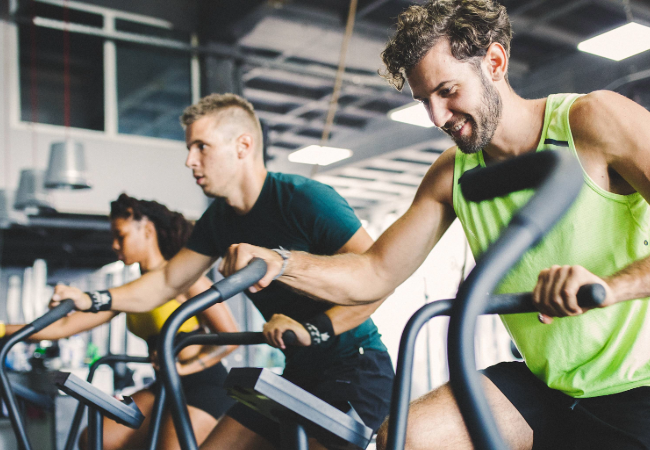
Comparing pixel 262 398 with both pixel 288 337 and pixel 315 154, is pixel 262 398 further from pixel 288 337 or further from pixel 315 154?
pixel 315 154

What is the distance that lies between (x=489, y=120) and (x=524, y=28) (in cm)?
609

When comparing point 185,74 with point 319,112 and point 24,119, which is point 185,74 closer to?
point 24,119

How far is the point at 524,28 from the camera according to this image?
6.79m

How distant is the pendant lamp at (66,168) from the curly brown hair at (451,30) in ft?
11.4

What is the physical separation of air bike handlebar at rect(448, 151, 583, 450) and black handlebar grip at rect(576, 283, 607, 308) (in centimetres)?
15

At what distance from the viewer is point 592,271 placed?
1243mm

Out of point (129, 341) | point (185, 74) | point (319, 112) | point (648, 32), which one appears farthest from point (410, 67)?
point (129, 341)

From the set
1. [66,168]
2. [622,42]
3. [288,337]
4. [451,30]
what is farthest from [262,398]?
[622,42]

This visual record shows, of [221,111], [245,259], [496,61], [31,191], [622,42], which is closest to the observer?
[245,259]

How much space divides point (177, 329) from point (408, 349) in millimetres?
373

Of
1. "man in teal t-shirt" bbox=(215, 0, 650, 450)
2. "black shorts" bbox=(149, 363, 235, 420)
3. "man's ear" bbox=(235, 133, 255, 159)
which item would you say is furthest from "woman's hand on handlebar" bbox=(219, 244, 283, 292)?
"black shorts" bbox=(149, 363, 235, 420)

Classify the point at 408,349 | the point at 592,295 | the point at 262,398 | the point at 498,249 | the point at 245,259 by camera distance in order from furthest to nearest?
the point at 245,259 → the point at 262,398 → the point at 408,349 → the point at 592,295 → the point at 498,249

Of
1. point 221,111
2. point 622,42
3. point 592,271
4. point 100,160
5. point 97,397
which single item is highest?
point 622,42

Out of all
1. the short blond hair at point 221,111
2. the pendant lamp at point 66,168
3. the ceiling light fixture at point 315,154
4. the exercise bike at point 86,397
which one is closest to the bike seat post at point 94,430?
the exercise bike at point 86,397
